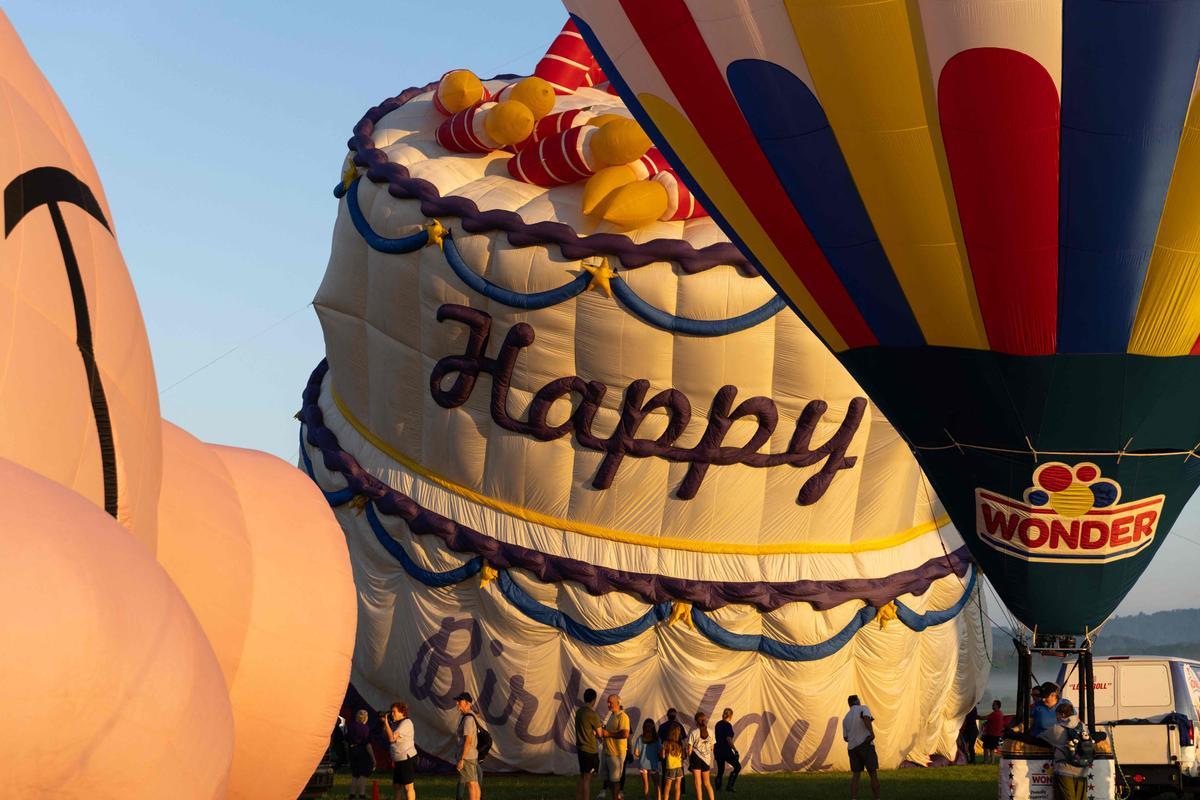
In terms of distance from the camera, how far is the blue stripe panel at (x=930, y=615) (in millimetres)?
A: 15641

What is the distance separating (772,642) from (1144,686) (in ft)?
11.9

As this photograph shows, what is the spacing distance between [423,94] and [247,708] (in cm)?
1137

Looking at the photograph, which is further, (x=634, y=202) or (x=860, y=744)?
(x=634, y=202)

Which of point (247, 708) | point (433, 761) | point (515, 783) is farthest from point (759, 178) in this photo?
point (433, 761)

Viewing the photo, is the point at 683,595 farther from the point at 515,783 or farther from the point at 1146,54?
the point at 1146,54

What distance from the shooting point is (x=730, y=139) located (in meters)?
8.77

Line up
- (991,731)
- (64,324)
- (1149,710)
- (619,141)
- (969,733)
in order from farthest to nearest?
(991,731) → (969,733) → (619,141) → (1149,710) → (64,324)

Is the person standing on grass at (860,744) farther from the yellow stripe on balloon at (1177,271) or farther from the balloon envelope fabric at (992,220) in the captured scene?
the yellow stripe on balloon at (1177,271)

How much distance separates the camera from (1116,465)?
862cm

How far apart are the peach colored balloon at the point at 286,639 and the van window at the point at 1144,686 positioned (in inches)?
303

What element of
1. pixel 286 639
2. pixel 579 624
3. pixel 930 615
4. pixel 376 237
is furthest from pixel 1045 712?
pixel 376 237

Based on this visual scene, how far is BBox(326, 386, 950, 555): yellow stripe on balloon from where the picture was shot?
49.6 feet

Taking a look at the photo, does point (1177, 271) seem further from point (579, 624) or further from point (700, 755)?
point (579, 624)

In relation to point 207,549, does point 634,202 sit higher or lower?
higher
